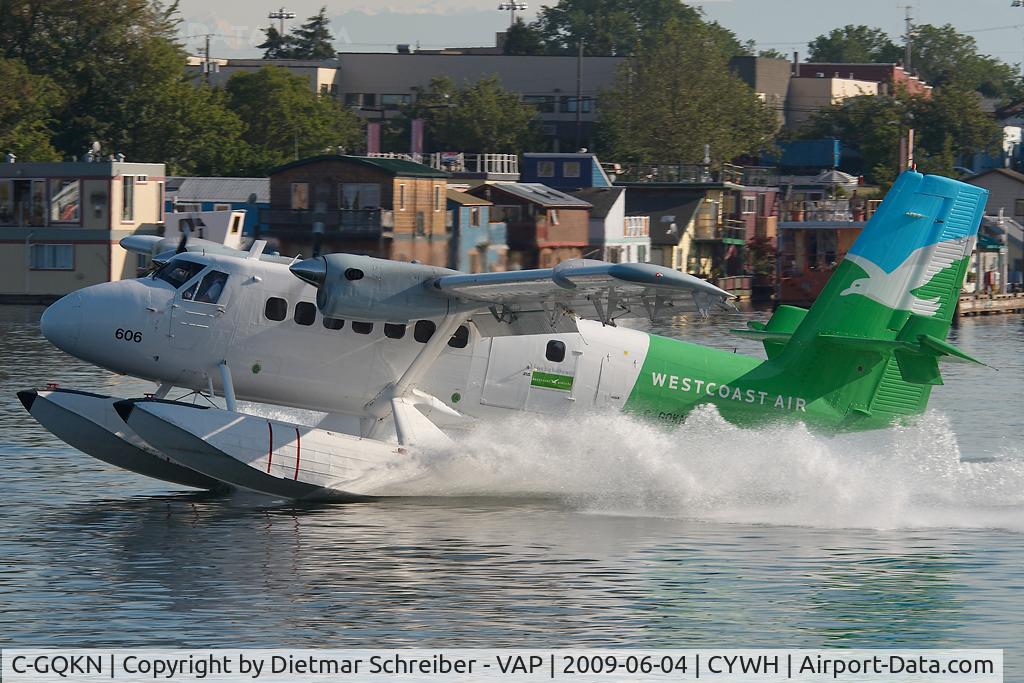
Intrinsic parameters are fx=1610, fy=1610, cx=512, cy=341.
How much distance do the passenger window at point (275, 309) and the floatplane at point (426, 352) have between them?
0.06 feet

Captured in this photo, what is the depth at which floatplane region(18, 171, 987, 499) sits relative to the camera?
61.1 feet

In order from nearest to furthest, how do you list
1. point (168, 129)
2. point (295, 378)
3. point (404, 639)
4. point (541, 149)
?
1. point (404, 639)
2. point (295, 378)
3. point (168, 129)
4. point (541, 149)

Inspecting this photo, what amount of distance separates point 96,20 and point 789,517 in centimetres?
7323

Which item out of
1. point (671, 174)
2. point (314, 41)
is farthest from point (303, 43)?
point (671, 174)

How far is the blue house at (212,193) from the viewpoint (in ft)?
222

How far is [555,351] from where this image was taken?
2039cm

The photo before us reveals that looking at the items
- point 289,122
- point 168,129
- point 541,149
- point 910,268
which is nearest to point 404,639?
point 910,268

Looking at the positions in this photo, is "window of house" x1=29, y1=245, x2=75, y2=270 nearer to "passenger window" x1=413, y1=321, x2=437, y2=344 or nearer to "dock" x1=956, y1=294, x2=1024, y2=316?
"dock" x1=956, y1=294, x2=1024, y2=316

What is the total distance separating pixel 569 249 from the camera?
67062mm

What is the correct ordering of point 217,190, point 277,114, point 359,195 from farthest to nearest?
1. point 277,114
2. point 217,190
3. point 359,195

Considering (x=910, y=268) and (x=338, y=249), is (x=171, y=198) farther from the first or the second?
(x=910, y=268)

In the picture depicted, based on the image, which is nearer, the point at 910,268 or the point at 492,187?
the point at 910,268

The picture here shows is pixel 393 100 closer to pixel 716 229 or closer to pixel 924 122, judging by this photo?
pixel 924 122

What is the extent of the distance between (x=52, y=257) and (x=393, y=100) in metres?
69.2
